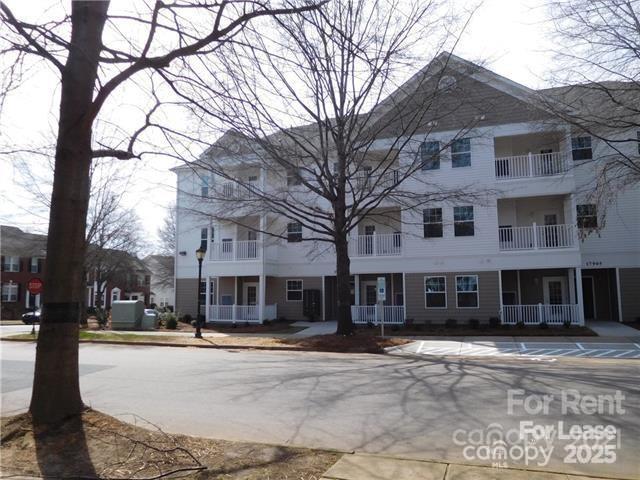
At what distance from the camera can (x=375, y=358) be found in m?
15.1

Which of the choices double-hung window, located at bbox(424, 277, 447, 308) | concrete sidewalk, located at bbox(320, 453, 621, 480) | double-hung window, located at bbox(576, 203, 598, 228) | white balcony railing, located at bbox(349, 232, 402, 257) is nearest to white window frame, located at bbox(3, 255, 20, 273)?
white balcony railing, located at bbox(349, 232, 402, 257)

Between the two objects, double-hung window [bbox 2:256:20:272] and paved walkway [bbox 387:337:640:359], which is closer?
paved walkway [bbox 387:337:640:359]

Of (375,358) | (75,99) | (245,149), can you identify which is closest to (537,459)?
(75,99)

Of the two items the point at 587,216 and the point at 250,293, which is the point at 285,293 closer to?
the point at 250,293

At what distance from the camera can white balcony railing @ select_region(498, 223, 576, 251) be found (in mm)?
25078

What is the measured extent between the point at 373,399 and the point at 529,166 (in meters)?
20.7

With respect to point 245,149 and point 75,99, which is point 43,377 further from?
point 245,149

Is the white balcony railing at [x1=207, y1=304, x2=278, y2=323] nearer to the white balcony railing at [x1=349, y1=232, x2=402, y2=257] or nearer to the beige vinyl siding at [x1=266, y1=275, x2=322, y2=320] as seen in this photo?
the beige vinyl siding at [x1=266, y1=275, x2=322, y2=320]

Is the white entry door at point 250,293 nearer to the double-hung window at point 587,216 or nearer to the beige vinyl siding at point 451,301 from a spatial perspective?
the beige vinyl siding at point 451,301

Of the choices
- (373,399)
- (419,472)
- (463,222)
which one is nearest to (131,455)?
(419,472)

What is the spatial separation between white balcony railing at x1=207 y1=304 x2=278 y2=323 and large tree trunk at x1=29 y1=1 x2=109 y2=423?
2308 cm

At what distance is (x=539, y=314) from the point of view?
2467 cm

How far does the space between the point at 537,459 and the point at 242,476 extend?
2939mm

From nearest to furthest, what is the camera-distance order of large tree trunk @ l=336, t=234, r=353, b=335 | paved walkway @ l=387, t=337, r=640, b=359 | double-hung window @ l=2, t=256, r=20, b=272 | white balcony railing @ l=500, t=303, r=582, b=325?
1. paved walkway @ l=387, t=337, r=640, b=359
2. large tree trunk @ l=336, t=234, r=353, b=335
3. white balcony railing @ l=500, t=303, r=582, b=325
4. double-hung window @ l=2, t=256, r=20, b=272
